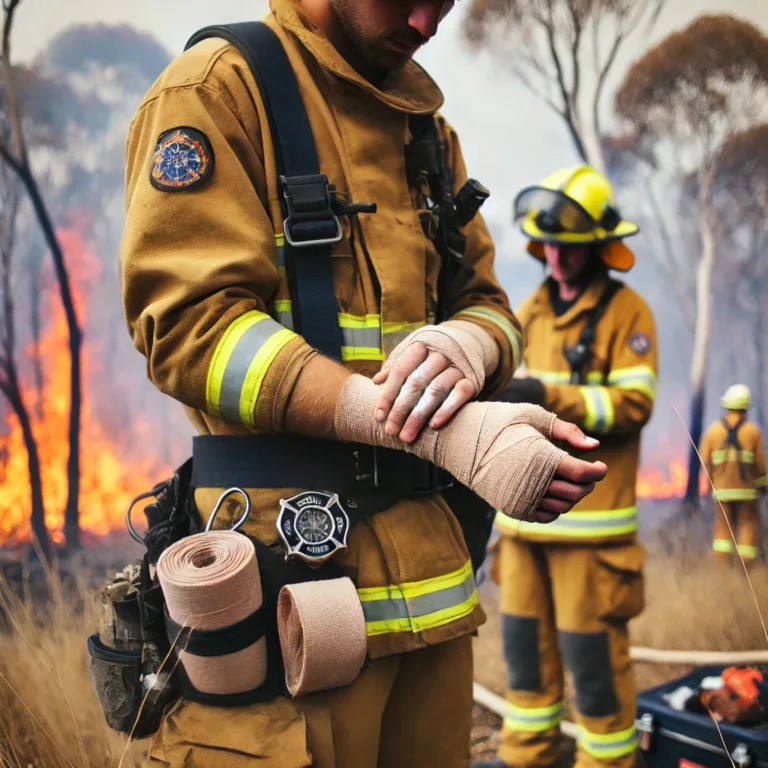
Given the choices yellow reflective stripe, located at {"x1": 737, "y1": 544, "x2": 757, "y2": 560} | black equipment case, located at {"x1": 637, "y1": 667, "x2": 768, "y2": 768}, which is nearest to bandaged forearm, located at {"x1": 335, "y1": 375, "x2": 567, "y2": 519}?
black equipment case, located at {"x1": 637, "y1": 667, "x2": 768, "y2": 768}

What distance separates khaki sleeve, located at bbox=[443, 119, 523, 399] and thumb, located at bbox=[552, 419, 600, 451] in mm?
405

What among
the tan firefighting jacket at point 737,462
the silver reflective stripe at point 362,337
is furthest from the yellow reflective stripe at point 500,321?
the tan firefighting jacket at point 737,462

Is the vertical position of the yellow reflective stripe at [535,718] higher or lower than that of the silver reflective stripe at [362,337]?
lower

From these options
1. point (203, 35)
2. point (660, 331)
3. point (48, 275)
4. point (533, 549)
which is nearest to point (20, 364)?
point (48, 275)

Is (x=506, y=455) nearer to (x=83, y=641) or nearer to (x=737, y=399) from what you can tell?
(x=83, y=641)

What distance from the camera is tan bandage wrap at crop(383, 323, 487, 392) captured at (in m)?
1.17

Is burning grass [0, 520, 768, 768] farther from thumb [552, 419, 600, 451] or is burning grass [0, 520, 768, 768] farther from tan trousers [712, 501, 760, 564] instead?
thumb [552, 419, 600, 451]

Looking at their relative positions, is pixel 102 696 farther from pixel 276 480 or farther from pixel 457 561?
pixel 457 561

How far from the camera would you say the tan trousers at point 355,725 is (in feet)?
3.96

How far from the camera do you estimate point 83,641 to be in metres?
2.94

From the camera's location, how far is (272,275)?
1254 mm

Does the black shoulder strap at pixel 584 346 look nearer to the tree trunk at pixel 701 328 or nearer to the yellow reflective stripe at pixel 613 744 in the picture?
the yellow reflective stripe at pixel 613 744

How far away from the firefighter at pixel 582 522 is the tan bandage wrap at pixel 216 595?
71.2 inches

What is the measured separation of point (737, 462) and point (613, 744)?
6.60 feet
